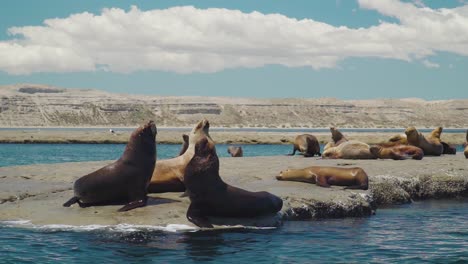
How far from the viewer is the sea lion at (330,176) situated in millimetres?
15438

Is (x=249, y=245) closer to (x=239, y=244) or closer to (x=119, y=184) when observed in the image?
(x=239, y=244)

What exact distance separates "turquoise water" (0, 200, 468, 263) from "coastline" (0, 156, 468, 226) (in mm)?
516

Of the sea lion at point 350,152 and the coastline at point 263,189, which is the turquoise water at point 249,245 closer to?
the coastline at point 263,189

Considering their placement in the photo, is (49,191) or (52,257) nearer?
(52,257)

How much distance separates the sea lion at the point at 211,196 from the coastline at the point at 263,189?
183mm

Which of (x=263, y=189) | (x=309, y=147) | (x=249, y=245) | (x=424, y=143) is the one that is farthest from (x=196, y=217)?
(x=424, y=143)

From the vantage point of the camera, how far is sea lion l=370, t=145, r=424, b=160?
Result: 22.0 meters

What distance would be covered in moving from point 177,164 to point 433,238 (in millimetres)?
5061

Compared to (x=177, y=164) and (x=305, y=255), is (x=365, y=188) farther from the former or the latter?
(x=305, y=255)

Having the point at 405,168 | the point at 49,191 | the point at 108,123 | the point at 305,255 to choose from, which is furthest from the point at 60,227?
the point at 108,123

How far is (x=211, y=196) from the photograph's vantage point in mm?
11977

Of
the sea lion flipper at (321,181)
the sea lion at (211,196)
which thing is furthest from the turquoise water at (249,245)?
the sea lion flipper at (321,181)

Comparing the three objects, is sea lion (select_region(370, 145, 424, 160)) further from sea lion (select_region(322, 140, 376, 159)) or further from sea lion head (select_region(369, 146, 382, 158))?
sea lion (select_region(322, 140, 376, 159))

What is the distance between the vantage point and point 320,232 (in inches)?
472
